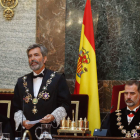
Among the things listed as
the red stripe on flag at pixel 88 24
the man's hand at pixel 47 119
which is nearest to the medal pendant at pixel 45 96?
the man's hand at pixel 47 119

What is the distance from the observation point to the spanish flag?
19.4 feet

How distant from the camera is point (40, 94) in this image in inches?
167

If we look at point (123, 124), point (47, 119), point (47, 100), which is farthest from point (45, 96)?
point (123, 124)

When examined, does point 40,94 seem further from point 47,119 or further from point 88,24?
point 88,24

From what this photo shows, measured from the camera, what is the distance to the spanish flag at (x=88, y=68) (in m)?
5.92

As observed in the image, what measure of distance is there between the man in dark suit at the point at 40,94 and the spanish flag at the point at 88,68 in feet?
5.36

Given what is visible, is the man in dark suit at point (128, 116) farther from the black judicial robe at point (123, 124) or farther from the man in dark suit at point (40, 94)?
the man in dark suit at point (40, 94)

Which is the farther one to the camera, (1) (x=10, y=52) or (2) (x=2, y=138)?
(1) (x=10, y=52)

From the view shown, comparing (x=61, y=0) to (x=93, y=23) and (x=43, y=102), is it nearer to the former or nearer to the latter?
(x=93, y=23)

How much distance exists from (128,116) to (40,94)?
1161 millimetres

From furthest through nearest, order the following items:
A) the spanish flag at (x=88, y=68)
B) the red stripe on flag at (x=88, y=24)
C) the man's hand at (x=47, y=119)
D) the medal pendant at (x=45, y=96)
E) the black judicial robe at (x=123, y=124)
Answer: the red stripe on flag at (x=88, y=24) → the spanish flag at (x=88, y=68) → the medal pendant at (x=45, y=96) → the black judicial robe at (x=123, y=124) → the man's hand at (x=47, y=119)

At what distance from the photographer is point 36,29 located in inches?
263

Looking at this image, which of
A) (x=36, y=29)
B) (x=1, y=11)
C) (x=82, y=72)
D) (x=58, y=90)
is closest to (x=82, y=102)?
(x=82, y=72)

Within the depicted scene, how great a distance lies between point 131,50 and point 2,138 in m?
3.84
